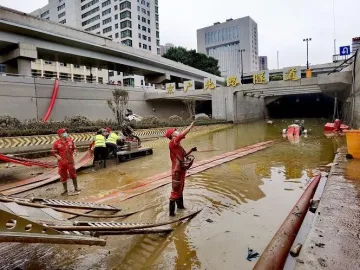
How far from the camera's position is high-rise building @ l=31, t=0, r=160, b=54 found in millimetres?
63219

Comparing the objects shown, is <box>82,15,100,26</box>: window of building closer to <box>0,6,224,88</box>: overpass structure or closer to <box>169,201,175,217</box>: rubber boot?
<box>0,6,224,88</box>: overpass structure

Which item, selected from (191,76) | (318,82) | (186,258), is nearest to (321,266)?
(186,258)

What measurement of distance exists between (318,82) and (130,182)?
20.5 meters

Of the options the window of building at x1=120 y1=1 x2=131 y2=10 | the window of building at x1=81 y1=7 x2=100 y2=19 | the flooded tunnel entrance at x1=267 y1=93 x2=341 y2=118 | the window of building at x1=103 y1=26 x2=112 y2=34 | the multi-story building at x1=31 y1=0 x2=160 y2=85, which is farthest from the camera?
the window of building at x1=81 y1=7 x2=100 y2=19

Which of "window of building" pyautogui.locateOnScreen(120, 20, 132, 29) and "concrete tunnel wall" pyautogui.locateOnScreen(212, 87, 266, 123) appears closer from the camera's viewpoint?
"concrete tunnel wall" pyautogui.locateOnScreen(212, 87, 266, 123)

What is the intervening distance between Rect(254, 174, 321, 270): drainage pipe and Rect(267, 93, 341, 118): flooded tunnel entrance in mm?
38203

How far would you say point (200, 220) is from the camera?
14.7ft

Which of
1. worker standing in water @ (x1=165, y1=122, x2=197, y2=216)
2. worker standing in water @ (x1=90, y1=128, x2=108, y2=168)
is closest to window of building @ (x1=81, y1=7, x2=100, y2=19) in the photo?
worker standing in water @ (x1=90, y1=128, x2=108, y2=168)

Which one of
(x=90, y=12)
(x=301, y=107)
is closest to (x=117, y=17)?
(x=90, y=12)

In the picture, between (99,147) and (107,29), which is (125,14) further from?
(99,147)

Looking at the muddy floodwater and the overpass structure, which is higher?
the overpass structure

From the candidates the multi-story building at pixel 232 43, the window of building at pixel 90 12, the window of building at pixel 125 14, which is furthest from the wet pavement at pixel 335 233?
the window of building at pixel 90 12

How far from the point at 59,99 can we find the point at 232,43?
67.5m

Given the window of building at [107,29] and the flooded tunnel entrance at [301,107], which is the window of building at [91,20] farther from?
the flooded tunnel entrance at [301,107]
